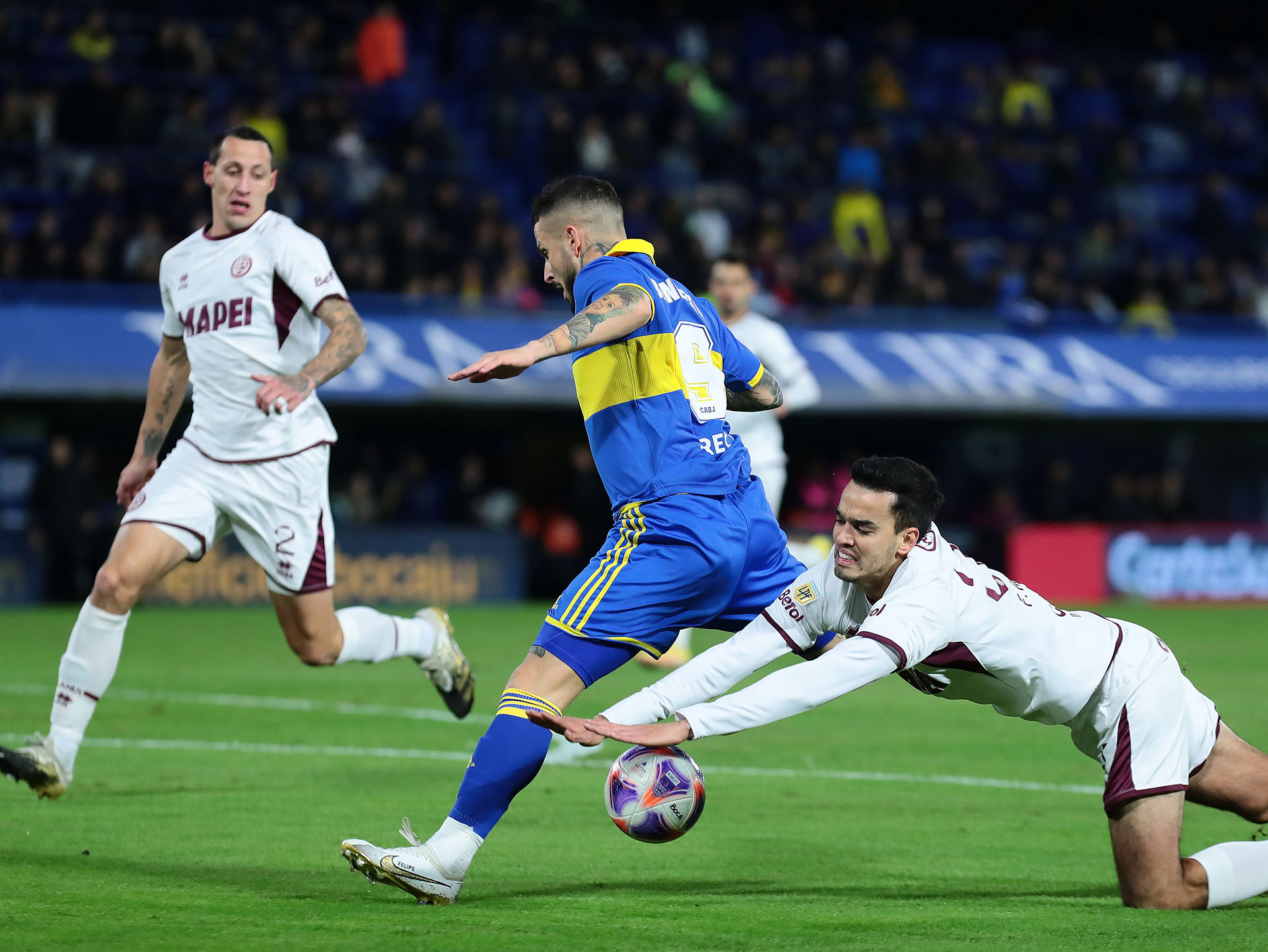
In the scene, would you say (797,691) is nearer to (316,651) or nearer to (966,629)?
(966,629)

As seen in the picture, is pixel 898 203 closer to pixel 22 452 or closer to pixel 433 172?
pixel 433 172

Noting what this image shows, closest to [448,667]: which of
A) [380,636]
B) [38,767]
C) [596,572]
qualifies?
[380,636]

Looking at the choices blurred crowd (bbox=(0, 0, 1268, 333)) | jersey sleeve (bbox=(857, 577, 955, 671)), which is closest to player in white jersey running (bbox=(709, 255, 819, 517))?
jersey sleeve (bbox=(857, 577, 955, 671))

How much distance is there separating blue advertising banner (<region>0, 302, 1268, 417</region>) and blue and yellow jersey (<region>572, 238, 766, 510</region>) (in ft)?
39.1

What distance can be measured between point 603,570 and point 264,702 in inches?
225

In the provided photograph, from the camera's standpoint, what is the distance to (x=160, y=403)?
711 cm

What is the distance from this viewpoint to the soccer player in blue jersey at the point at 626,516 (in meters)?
5.08

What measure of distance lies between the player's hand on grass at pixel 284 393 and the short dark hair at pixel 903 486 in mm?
2206

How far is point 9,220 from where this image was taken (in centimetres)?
1856

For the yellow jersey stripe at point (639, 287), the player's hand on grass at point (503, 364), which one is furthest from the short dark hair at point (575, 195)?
the player's hand on grass at point (503, 364)

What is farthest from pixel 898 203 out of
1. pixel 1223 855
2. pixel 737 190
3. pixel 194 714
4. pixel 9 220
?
pixel 1223 855

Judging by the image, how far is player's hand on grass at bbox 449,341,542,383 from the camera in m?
4.61

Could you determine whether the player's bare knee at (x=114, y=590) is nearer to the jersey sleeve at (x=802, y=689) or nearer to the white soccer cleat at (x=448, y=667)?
the white soccer cleat at (x=448, y=667)

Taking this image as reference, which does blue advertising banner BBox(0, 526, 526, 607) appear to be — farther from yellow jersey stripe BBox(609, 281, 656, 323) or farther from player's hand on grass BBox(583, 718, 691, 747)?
player's hand on grass BBox(583, 718, 691, 747)
